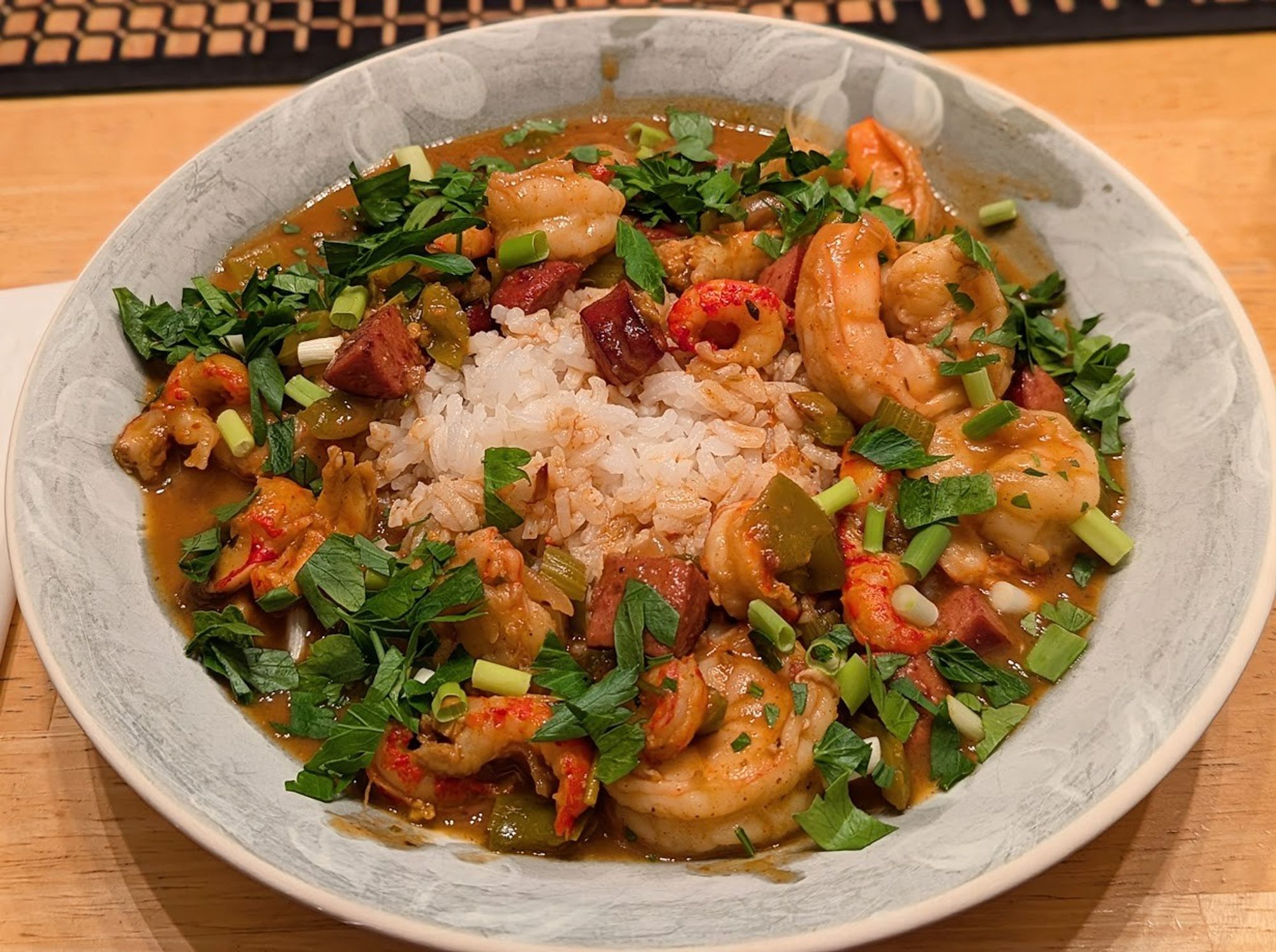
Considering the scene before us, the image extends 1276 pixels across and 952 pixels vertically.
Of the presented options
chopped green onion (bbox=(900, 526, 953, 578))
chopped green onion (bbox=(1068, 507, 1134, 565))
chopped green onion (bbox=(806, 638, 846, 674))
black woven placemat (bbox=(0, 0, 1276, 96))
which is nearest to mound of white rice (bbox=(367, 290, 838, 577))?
chopped green onion (bbox=(900, 526, 953, 578))

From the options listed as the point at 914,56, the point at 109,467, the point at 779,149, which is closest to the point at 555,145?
the point at 779,149

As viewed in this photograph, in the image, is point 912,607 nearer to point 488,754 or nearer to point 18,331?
point 488,754

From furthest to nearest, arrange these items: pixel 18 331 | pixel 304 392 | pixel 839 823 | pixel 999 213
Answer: pixel 999 213 < pixel 18 331 < pixel 304 392 < pixel 839 823

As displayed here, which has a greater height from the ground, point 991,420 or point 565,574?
point 991,420

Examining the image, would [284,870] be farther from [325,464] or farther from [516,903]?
[325,464]

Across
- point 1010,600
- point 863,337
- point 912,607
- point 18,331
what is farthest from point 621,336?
point 18,331
